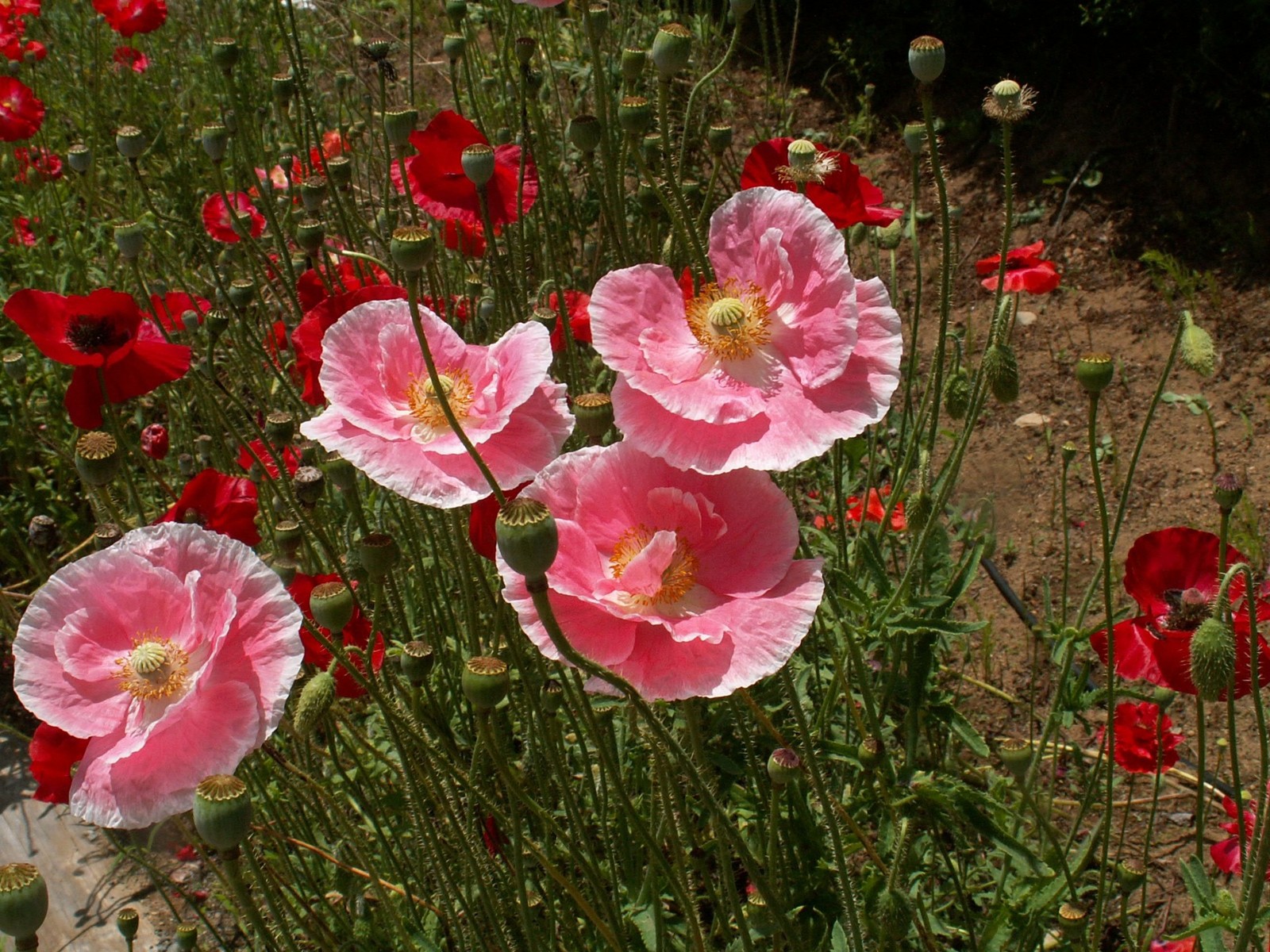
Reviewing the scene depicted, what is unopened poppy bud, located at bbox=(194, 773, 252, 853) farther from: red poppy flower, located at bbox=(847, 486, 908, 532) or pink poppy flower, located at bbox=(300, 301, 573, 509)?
red poppy flower, located at bbox=(847, 486, 908, 532)

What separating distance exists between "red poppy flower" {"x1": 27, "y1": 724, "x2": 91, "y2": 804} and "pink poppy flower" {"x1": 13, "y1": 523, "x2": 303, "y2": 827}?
48 cm

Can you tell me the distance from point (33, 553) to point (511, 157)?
171cm

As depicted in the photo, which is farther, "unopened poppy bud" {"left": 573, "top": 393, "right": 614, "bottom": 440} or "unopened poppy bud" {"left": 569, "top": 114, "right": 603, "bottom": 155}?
"unopened poppy bud" {"left": 569, "top": 114, "right": 603, "bottom": 155}

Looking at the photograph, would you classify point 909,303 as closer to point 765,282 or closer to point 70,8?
point 765,282

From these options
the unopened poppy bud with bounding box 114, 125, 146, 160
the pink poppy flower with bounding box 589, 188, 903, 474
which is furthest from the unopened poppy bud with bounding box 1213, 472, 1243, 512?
the unopened poppy bud with bounding box 114, 125, 146, 160

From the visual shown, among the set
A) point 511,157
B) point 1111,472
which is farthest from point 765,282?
point 1111,472

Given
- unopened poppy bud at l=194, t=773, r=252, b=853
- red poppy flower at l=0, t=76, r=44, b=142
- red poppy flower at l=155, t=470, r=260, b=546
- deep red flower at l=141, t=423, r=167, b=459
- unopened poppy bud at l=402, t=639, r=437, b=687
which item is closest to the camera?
unopened poppy bud at l=194, t=773, r=252, b=853

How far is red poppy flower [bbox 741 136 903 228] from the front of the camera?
177 centimetres

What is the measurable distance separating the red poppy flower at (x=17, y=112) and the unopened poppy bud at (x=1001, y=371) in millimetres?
2873

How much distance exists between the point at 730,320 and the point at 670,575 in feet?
1.01

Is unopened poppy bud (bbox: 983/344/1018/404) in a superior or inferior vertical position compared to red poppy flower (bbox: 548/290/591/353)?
superior

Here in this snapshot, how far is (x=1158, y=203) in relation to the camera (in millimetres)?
4023

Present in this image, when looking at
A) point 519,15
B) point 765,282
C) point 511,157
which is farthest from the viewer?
point 519,15

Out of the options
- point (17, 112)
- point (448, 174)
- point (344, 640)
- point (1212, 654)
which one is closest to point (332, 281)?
point (448, 174)
